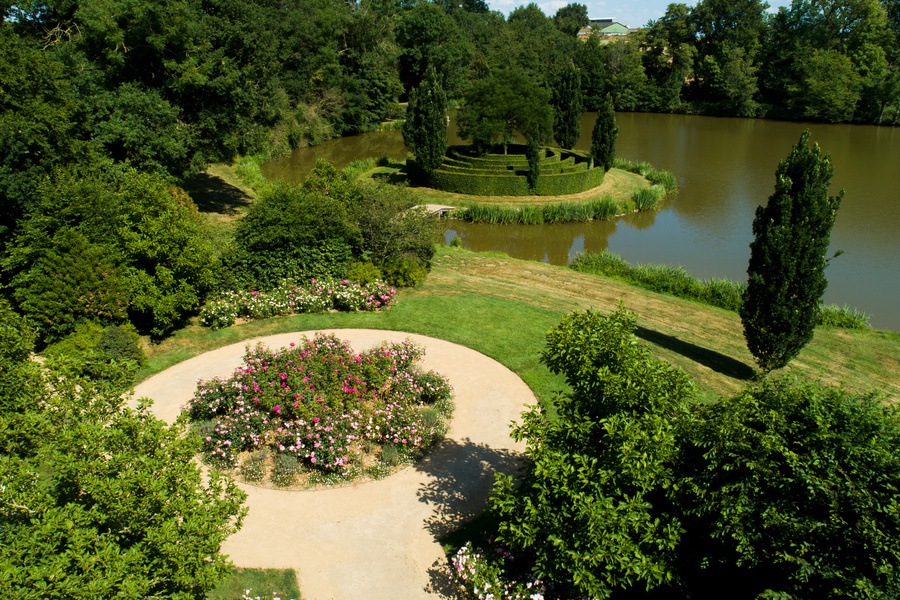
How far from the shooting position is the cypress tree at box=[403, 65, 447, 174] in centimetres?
3572

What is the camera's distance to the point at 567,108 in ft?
142

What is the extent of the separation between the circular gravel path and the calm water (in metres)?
16.9

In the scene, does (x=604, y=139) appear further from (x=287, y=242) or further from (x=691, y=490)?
(x=691, y=490)

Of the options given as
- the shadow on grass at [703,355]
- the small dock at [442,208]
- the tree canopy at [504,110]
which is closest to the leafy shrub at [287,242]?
the shadow on grass at [703,355]

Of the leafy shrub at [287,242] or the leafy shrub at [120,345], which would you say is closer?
the leafy shrub at [120,345]

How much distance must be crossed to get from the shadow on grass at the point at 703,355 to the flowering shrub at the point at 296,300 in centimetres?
744

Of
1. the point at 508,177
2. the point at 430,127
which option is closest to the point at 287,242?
the point at 508,177

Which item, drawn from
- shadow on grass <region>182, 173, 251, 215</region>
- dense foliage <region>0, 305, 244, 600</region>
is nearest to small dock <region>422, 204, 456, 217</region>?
shadow on grass <region>182, 173, 251, 215</region>

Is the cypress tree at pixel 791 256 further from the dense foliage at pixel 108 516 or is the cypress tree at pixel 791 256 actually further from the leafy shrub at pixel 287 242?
the dense foliage at pixel 108 516

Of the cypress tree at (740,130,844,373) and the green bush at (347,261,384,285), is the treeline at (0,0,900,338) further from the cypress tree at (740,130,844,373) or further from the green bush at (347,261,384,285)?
the cypress tree at (740,130,844,373)

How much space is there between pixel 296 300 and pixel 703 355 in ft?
36.6

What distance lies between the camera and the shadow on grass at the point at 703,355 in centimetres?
1492

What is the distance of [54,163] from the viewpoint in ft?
52.3

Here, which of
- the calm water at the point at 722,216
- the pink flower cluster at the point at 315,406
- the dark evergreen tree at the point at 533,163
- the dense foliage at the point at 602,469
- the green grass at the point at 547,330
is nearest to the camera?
the dense foliage at the point at 602,469
